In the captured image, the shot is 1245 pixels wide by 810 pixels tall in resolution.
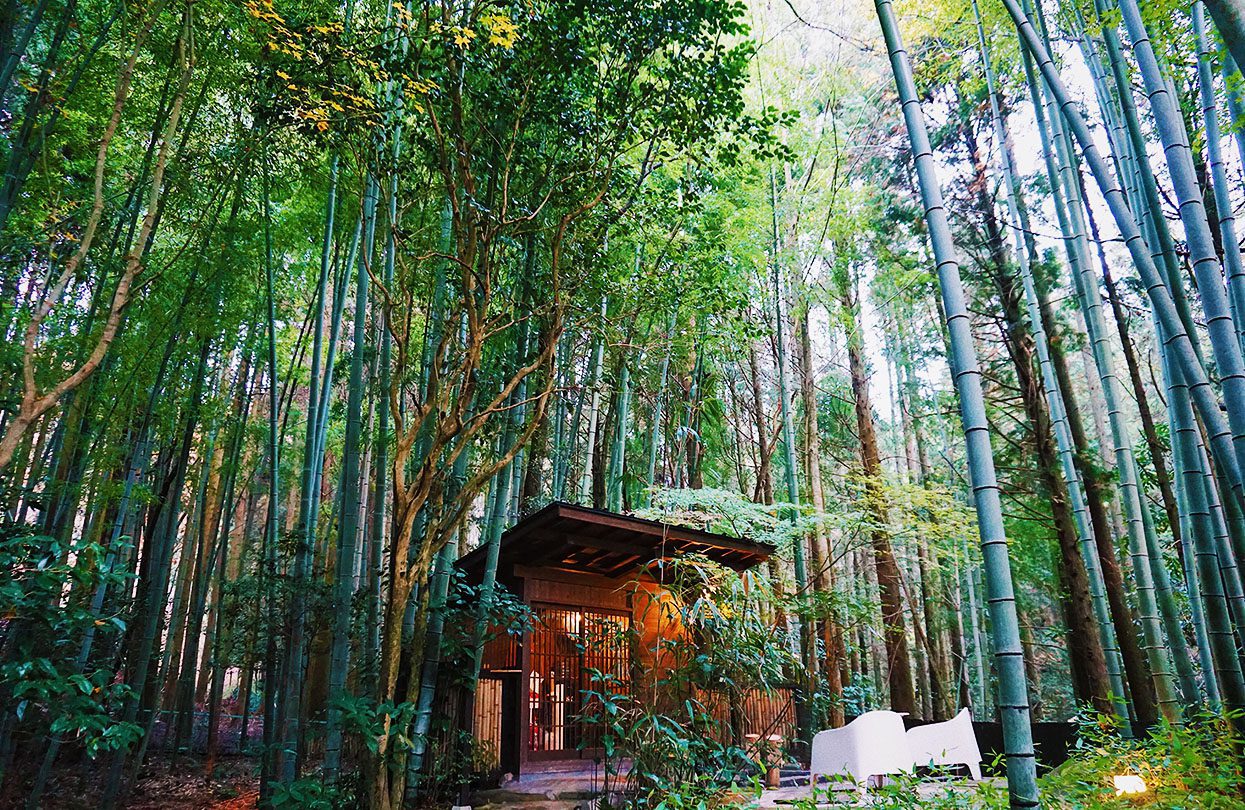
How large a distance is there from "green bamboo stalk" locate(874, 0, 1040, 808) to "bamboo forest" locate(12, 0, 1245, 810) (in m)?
0.02

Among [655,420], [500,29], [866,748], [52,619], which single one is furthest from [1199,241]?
[655,420]

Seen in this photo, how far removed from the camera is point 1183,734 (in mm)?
3031

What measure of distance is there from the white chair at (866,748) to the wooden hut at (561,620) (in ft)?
5.76

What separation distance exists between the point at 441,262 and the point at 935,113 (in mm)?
7231

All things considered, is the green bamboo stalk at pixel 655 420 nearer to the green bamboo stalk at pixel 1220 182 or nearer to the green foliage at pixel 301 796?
the green foliage at pixel 301 796

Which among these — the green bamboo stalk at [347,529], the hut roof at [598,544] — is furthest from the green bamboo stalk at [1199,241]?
the hut roof at [598,544]

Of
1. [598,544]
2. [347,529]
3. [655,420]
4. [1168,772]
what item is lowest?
[1168,772]

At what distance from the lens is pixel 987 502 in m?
2.09

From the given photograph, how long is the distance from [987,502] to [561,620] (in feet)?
18.8

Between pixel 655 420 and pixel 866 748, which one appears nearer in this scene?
pixel 866 748

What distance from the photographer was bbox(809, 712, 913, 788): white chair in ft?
13.7

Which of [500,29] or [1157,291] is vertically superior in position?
[500,29]

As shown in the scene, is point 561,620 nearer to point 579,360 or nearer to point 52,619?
point 579,360

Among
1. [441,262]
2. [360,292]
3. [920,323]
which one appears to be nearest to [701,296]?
[441,262]
